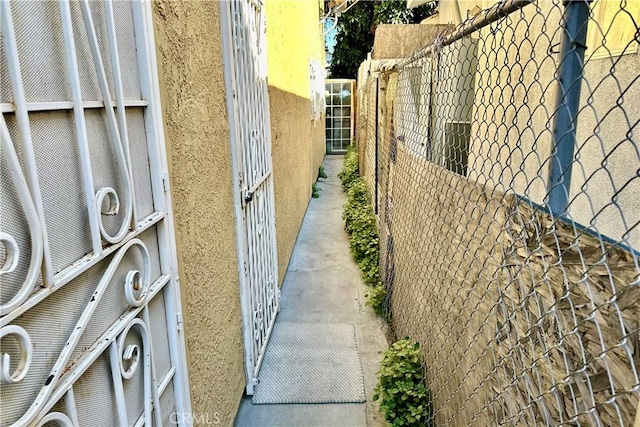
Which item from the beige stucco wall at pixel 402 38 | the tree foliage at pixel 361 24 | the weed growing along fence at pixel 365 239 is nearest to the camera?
the beige stucco wall at pixel 402 38

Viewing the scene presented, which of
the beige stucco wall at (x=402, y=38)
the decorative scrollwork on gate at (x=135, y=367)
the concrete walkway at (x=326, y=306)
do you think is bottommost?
the concrete walkway at (x=326, y=306)

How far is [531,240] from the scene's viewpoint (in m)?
1.21

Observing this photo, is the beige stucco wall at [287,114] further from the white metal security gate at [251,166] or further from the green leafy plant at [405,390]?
the green leafy plant at [405,390]

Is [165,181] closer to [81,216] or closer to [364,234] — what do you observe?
[81,216]

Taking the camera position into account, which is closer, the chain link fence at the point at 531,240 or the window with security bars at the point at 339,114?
the chain link fence at the point at 531,240

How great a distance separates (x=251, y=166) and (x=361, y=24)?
1483cm

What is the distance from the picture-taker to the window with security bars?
48.7 ft

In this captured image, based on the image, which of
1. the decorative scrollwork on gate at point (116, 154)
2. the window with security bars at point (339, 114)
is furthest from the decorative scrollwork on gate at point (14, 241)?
the window with security bars at point (339, 114)

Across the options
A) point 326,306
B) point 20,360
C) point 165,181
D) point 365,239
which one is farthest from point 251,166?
point 365,239

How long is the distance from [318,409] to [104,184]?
2.24m

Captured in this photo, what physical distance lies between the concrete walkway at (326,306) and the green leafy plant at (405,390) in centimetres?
24

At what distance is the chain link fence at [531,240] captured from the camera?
88cm

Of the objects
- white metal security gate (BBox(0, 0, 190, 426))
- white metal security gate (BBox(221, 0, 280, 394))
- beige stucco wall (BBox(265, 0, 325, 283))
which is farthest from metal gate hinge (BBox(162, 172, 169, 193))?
beige stucco wall (BBox(265, 0, 325, 283))

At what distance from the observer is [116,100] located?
1196 millimetres
